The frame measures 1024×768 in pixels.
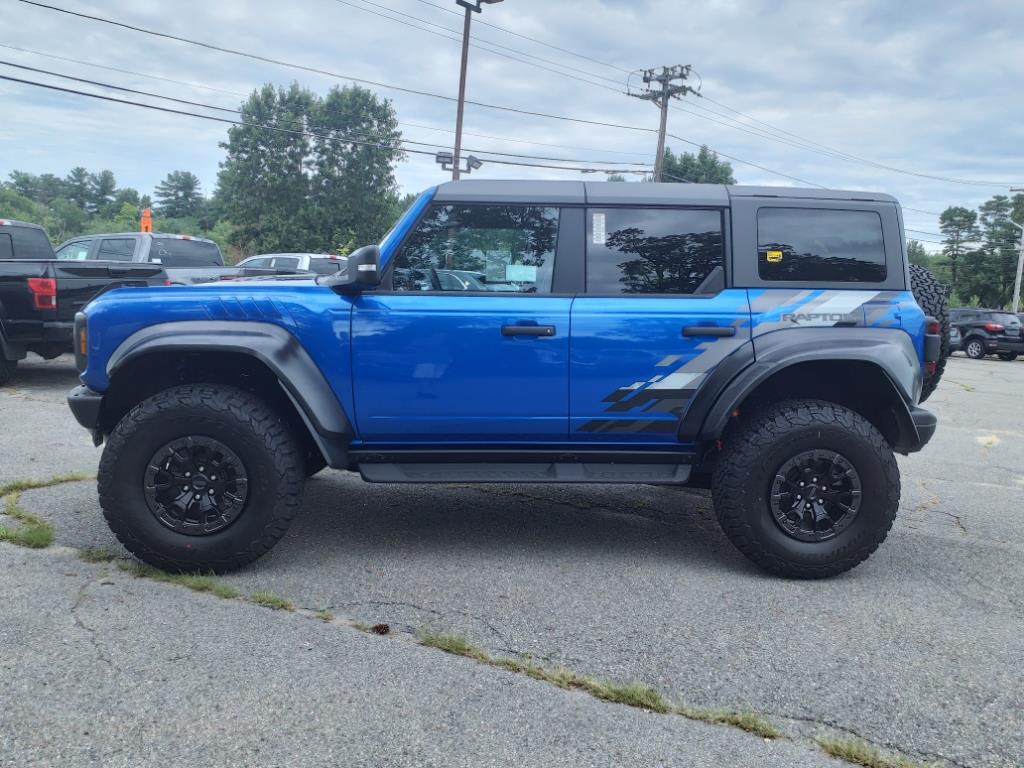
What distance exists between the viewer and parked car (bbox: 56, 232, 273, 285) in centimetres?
1228

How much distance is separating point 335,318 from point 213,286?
663mm

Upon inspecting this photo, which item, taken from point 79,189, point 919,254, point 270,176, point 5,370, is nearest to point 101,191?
point 79,189

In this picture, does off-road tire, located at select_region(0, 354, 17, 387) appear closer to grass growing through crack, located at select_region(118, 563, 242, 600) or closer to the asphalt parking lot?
the asphalt parking lot

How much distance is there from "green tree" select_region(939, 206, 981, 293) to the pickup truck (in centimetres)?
6933

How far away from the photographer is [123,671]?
9.11ft

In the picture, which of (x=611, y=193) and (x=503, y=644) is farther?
(x=611, y=193)

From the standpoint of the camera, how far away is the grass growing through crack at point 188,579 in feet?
11.5

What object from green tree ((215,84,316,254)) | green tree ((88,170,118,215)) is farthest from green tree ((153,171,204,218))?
green tree ((215,84,316,254))

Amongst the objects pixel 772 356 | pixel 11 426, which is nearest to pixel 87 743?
pixel 772 356

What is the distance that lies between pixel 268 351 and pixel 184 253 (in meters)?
10.2

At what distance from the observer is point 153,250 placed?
12.3 m

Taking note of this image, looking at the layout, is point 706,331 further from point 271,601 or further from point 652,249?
point 271,601

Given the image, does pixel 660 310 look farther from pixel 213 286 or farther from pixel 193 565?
pixel 193 565

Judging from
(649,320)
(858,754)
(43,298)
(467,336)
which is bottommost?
(858,754)
